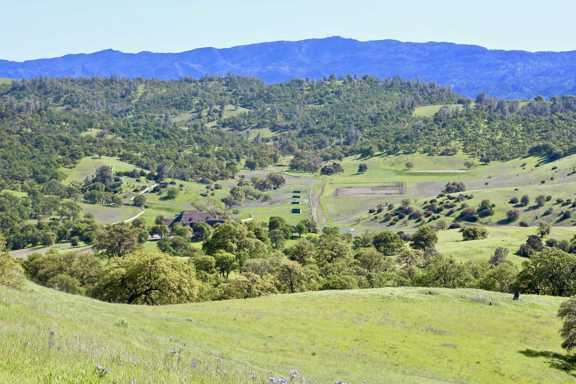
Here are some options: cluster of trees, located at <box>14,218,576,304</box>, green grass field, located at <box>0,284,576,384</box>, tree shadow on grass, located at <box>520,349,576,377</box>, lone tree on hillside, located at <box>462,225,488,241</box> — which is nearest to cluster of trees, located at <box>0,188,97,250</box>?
cluster of trees, located at <box>14,218,576,304</box>

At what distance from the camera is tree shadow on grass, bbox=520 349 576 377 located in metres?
42.1

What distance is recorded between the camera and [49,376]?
10.0m

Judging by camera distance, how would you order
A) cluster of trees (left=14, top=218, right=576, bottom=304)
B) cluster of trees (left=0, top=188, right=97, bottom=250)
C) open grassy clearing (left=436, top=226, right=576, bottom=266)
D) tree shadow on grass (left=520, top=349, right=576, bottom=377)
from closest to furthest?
tree shadow on grass (left=520, top=349, right=576, bottom=377) → cluster of trees (left=14, top=218, right=576, bottom=304) → open grassy clearing (left=436, top=226, right=576, bottom=266) → cluster of trees (left=0, top=188, right=97, bottom=250)

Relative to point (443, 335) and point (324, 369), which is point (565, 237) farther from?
point (324, 369)

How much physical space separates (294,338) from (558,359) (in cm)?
2195

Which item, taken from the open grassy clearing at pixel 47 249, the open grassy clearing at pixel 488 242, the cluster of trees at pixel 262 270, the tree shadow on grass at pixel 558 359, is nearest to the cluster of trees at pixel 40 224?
the open grassy clearing at pixel 47 249

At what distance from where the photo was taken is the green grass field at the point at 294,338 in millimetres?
12742

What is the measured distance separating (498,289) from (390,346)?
146 feet

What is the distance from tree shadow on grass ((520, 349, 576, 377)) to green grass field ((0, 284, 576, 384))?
0.67 feet

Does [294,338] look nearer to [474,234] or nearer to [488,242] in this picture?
[488,242]

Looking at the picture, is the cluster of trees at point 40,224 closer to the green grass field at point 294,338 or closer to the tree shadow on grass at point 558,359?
the green grass field at point 294,338

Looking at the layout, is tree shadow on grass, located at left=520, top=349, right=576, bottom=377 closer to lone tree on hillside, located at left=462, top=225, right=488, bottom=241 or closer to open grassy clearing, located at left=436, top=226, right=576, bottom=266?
open grassy clearing, located at left=436, top=226, right=576, bottom=266

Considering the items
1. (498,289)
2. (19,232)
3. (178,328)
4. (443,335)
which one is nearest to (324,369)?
(178,328)

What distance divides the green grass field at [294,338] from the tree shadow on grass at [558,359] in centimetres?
21
